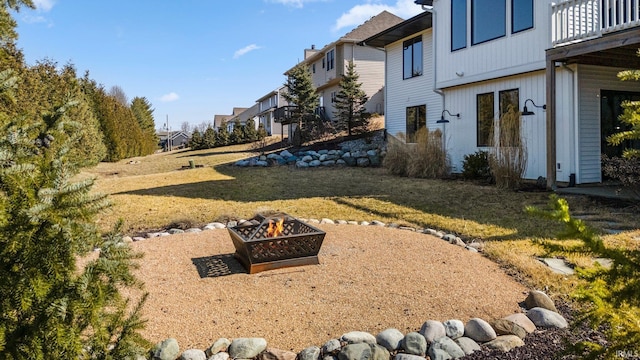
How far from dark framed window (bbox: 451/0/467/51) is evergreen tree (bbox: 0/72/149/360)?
40.9ft

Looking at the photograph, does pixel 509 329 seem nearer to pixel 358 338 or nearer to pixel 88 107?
pixel 358 338

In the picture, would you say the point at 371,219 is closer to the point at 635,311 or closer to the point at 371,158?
the point at 635,311

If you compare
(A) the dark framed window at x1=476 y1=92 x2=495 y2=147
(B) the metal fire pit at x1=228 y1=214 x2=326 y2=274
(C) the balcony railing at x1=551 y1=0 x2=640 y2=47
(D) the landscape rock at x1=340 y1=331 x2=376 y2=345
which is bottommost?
(D) the landscape rock at x1=340 y1=331 x2=376 y2=345

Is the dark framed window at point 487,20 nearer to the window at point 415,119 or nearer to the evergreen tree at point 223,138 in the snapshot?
the window at point 415,119

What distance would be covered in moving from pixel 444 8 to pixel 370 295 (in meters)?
11.8

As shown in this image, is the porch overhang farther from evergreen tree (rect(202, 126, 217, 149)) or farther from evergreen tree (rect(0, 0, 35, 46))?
evergreen tree (rect(202, 126, 217, 149))

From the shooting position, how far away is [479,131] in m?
12.4

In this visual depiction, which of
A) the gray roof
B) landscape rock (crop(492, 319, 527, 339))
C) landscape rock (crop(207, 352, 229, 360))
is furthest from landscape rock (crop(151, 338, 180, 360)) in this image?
the gray roof

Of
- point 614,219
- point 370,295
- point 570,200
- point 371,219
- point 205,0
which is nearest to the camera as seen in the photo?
point 370,295

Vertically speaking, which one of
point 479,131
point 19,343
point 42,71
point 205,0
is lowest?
point 19,343

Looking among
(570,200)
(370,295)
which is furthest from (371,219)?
(570,200)

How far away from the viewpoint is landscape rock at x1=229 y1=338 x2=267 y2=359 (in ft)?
9.30

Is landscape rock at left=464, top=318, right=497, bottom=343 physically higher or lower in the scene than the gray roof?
lower

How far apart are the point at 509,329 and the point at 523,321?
0.17 m
